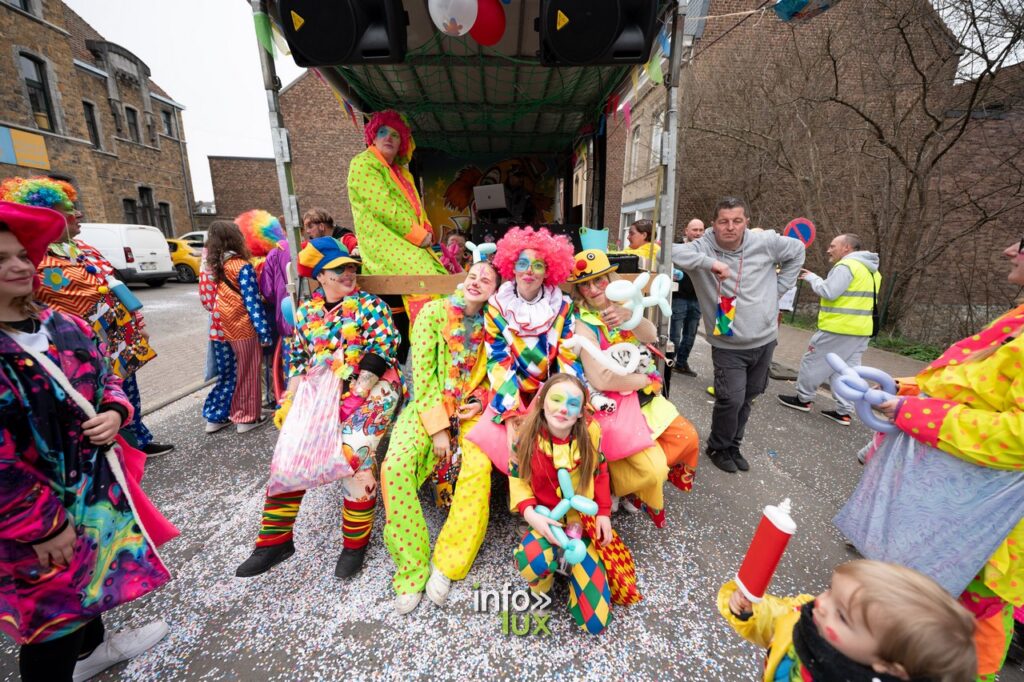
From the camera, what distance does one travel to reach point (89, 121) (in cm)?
1666

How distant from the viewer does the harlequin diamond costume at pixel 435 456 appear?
208 cm

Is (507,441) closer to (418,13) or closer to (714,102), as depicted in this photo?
(418,13)

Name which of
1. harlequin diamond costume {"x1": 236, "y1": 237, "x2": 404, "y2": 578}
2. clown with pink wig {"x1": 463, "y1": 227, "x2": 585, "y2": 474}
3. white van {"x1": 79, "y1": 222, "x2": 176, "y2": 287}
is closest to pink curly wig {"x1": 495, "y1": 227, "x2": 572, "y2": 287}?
clown with pink wig {"x1": 463, "y1": 227, "x2": 585, "y2": 474}

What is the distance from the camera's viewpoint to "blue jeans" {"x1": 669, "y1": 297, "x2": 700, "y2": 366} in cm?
529

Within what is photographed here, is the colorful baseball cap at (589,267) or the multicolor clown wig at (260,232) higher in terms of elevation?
the multicolor clown wig at (260,232)

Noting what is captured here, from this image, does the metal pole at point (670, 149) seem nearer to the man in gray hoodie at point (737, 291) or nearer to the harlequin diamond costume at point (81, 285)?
the man in gray hoodie at point (737, 291)

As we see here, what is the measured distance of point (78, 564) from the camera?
4.54 feet

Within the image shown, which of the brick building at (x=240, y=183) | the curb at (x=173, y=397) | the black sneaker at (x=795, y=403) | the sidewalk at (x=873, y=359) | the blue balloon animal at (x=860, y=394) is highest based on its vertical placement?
the brick building at (x=240, y=183)

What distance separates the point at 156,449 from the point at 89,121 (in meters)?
21.3

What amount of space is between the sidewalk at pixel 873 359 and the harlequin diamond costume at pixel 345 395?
5.57 meters

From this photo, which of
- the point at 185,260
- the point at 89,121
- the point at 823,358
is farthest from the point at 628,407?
the point at 89,121

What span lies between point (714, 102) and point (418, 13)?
9.37 meters

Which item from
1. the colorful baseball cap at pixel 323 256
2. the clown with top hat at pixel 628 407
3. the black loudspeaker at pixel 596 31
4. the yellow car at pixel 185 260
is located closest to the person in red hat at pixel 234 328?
the colorful baseball cap at pixel 323 256

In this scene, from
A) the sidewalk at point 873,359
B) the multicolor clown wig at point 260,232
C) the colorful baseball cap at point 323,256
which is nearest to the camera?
the colorful baseball cap at point 323,256
